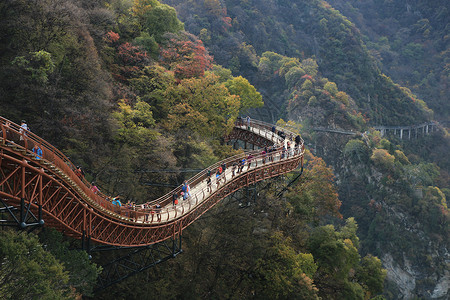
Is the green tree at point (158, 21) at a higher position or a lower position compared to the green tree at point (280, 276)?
higher

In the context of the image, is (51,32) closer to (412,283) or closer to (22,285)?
(22,285)

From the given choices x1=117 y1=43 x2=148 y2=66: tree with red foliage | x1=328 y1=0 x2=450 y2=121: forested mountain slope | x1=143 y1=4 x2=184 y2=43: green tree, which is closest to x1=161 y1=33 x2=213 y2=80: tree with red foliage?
x1=143 y1=4 x2=184 y2=43: green tree

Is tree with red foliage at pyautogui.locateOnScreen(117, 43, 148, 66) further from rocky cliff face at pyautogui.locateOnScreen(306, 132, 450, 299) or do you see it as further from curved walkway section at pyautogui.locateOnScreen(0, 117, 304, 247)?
rocky cliff face at pyautogui.locateOnScreen(306, 132, 450, 299)

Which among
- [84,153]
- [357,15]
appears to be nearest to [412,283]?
[84,153]

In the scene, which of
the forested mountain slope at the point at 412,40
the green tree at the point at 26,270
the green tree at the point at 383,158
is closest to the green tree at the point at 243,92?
the green tree at the point at 383,158

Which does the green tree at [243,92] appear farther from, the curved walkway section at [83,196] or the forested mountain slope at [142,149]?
the curved walkway section at [83,196]

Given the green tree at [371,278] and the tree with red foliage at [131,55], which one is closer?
the tree with red foliage at [131,55]
